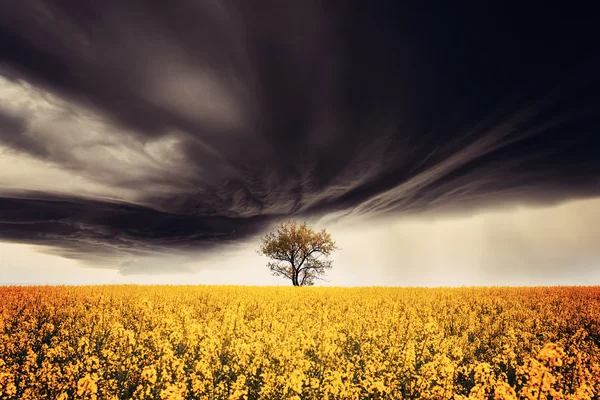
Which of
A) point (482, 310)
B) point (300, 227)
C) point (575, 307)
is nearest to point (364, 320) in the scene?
point (482, 310)

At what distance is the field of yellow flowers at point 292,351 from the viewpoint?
5.19 meters

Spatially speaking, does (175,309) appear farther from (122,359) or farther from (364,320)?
(364,320)

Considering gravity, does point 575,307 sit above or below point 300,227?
below

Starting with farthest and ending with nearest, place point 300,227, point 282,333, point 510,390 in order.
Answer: point 300,227
point 282,333
point 510,390

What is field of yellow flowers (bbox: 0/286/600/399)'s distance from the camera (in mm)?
5188

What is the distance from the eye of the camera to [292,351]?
22.6 ft

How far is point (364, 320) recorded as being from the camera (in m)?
11.5

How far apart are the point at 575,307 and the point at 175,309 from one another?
20102 mm

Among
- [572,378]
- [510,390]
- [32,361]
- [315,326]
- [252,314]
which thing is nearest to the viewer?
[510,390]

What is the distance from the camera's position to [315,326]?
1002cm

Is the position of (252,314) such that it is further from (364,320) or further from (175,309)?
(364,320)

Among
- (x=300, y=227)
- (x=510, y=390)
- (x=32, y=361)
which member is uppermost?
(x=300, y=227)

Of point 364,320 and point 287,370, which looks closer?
point 287,370

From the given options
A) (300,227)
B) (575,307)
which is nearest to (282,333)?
(575,307)
